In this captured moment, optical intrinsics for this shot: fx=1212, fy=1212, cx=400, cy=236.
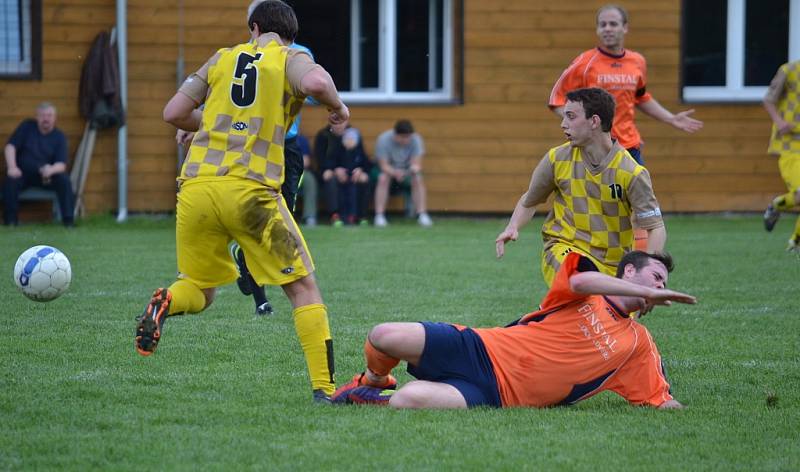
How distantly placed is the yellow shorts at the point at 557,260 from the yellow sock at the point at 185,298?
180 cm

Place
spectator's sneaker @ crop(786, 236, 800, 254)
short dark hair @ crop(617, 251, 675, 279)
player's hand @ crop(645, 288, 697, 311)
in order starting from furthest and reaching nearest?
spectator's sneaker @ crop(786, 236, 800, 254) < short dark hair @ crop(617, 251, 675, 279) < player's hand @ crop(645, 288, 697, 311)

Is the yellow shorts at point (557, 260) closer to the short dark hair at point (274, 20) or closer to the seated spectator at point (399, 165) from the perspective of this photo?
the short dark hair at point (274, 20)

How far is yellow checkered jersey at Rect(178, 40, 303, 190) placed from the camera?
18.1 feet

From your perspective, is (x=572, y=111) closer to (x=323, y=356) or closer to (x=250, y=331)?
(x=323, y=356)

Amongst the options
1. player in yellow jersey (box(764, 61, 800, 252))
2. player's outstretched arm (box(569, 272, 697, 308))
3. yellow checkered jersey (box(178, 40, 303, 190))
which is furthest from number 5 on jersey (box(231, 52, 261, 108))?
player in yellow jersey (box(764, 61, 800, 252))

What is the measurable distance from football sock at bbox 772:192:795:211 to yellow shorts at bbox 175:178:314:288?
25.7 feet

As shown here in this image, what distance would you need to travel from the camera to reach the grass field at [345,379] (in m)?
4.59

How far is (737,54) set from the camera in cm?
1783

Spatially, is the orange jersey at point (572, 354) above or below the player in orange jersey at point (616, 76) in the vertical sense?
below

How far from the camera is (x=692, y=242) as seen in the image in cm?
1402

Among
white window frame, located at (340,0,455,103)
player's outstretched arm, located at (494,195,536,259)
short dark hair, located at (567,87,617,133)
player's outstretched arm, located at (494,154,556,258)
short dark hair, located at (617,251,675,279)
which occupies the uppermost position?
white window frame, located at (340,0,455,103)

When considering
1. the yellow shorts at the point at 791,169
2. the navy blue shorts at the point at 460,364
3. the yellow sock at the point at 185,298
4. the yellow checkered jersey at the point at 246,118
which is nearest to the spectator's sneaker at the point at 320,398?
the navy blue shorts at the point at 460,364

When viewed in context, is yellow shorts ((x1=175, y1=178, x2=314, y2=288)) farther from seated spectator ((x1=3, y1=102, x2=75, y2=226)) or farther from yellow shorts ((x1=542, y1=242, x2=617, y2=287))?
seated spectator ((x1=3, y1=102, x2=75, y2=226))

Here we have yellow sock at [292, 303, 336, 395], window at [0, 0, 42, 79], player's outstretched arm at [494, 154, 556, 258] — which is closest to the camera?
yellow sock at [292, 303, 336, 395]
